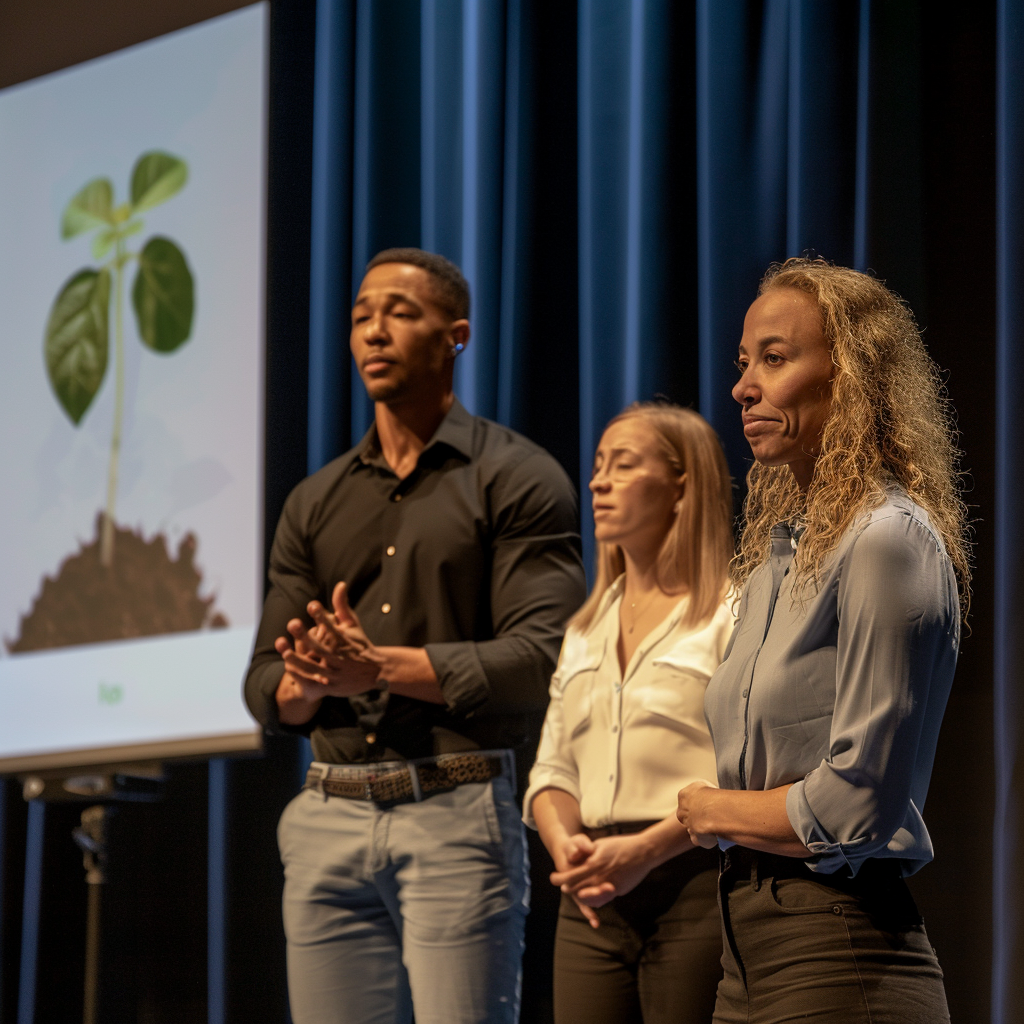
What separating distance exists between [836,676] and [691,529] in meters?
0.93

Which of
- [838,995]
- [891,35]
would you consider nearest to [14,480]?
[891,35]

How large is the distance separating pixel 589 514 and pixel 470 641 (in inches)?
23.5

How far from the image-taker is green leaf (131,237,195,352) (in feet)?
11.2

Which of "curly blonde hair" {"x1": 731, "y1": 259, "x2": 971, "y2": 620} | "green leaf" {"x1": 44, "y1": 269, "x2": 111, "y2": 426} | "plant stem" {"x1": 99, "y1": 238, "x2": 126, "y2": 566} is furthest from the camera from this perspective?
"green leaf" {"x1": 44, "y1": 269, "x2": 111, "y2": 426}

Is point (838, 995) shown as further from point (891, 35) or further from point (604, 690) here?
point (891, 35)

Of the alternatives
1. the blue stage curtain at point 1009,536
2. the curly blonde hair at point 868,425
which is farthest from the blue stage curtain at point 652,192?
the curly blonde hair at point 868,425

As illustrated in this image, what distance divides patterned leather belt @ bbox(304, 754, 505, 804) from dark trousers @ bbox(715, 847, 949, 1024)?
92cm

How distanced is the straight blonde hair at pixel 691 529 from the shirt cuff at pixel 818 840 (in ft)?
2.79

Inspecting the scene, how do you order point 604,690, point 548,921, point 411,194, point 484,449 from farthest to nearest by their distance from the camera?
point 411,194 → point 548,921 → point 484,449 → point 604,690

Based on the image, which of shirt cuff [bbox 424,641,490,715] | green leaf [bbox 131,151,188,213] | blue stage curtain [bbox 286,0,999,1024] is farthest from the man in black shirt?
green leaf [bbox 131,151,188,213]

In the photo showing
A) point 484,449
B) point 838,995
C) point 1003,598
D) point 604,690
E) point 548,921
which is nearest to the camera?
point 838,995

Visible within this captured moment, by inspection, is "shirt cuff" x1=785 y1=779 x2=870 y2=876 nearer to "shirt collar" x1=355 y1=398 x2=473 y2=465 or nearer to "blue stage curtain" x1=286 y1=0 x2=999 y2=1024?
"blue stage curtain" x1=286 y1=0 x2=999 y2=1024

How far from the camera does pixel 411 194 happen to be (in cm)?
340

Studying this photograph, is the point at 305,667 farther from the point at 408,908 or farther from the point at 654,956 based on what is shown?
the point at 654,956
